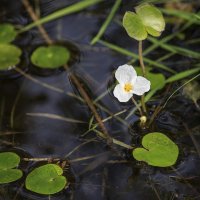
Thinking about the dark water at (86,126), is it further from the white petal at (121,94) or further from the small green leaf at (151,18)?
the small green leaf at (151,18)

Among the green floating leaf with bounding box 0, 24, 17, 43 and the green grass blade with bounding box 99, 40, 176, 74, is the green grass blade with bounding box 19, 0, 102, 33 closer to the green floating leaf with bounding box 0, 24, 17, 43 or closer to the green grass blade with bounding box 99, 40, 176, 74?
the green floating leaf with bounding box 0, 24, 17, 43

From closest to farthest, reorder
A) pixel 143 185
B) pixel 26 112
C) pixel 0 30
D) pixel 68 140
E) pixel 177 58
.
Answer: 1. pixel 143 185
2. pixel 68 140
3. pixel 26 112
4. pixel 177 58
5. pixel 0 30

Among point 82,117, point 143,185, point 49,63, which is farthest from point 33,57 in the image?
point 143,185

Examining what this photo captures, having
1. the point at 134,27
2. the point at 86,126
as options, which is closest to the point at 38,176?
the point at 86,126

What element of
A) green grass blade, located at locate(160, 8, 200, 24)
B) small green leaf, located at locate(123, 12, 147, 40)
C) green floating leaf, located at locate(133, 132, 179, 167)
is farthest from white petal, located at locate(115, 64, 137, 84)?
green grass blade, located at locate(160, 8, 200, 24)

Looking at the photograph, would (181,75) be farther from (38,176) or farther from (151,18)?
(38,176)

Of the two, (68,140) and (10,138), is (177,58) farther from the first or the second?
(10,138)

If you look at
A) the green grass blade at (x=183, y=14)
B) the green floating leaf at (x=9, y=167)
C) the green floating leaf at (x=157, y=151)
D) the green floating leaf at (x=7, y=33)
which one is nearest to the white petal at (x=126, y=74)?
the green floating leaf at (x=157, y=151)
